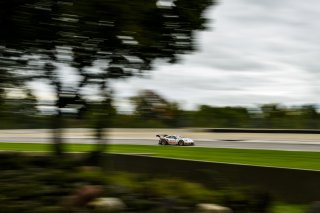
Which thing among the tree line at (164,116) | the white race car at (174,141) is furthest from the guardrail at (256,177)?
the white race car at (174,141)

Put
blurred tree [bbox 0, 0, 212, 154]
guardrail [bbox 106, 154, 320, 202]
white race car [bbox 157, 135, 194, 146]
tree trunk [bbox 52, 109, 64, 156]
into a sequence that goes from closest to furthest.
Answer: blurred tree [bbox 0, 0, 212, 154] < guardrail [bbox 106, 154, 320, 202] < tree trunk [bbox 52, 109, 64, 156] < white race car [bbox 157, 135, 194, 146]

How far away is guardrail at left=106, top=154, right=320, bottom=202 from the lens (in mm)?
10469

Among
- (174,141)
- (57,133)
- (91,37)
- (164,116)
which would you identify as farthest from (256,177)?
(174,141)

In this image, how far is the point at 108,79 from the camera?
10.7 meters

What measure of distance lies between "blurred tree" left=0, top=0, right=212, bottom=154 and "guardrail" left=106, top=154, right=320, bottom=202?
239cm

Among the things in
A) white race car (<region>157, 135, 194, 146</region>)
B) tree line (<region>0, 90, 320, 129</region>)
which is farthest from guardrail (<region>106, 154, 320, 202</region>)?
white race car (<region>157, 135, 194, 146</region>)

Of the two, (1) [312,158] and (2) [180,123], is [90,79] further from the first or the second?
(2) [180,123]

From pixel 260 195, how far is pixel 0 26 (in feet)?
15.7

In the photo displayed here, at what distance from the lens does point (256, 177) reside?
449 inches

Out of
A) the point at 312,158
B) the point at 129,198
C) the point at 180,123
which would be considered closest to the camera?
the point at 129,198

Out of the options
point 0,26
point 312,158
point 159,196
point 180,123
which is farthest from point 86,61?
point 180,123

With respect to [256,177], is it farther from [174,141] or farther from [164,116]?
[174,141]

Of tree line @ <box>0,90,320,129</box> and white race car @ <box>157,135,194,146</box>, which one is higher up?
tree line @ <box>0,90,320,129</box>

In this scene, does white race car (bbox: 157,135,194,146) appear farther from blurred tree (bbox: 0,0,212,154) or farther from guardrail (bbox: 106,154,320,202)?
blurred tree (bbox: 0,0,212,154)
